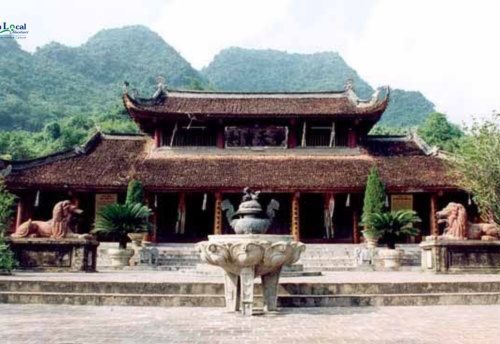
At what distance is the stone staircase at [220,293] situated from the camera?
32.1ft

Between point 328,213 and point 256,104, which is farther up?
point 256,104

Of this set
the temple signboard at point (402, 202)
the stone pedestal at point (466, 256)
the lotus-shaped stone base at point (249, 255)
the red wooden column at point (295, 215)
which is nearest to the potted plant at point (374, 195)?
the temple signboard at point (402, 202)

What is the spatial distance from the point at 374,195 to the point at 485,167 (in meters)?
7.32

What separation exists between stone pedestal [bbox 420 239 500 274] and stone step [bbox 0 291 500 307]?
476cm

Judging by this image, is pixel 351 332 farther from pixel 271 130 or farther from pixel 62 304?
pixel 271 130

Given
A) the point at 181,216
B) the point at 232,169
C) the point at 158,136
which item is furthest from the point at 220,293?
the point at 158,136

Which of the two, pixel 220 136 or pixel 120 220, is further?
pixel 220 136

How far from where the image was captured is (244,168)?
25234mm

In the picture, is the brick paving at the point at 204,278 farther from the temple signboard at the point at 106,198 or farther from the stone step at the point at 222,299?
the temple signboard at the point at 106,198

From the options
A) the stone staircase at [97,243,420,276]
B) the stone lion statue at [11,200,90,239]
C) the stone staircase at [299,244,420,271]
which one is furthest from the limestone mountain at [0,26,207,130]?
the stone lion statue at [11,200,90,239]

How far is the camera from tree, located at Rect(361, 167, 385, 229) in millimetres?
22141

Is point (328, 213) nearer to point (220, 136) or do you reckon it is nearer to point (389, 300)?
point (220, 136)

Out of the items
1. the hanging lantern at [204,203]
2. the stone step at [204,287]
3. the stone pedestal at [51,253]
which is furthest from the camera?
the hanging lantern at [204,203]

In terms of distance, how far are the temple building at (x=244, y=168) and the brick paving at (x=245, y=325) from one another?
14667mm
